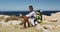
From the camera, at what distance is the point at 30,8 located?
13.3 meters

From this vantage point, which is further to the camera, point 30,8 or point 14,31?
point 30,8

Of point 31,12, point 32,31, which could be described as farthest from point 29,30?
point 31,12

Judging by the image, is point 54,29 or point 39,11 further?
point 39,11

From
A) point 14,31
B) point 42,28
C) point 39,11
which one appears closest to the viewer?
point 14,31

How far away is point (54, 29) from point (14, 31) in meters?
2.66

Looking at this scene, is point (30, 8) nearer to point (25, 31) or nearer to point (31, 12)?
point (31, 12)

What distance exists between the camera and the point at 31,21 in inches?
536

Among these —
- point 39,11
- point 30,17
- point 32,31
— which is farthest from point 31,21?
point 39,11

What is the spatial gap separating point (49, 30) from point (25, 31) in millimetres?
1633

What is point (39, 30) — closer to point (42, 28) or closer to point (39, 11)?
point (42, 28)

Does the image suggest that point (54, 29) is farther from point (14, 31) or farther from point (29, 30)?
point (14, 31)

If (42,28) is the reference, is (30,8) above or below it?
above

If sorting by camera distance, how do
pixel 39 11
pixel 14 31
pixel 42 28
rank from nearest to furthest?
pixel 14 31 → pixel 42 28 → pixel 39 11

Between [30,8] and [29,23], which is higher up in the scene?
[30,8]
